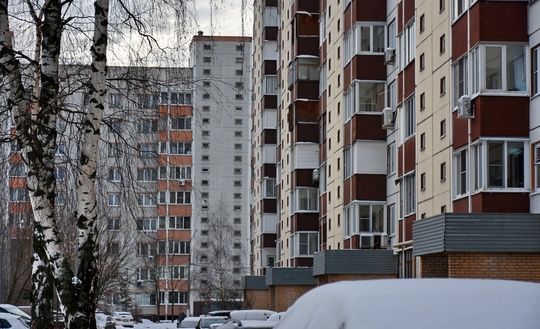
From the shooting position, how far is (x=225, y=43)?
13912 centimetres

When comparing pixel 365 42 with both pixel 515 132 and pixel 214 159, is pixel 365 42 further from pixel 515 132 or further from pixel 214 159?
pixel 214 159

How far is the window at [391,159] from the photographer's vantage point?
1803 inches

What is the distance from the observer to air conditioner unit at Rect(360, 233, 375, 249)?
4691 centimetres

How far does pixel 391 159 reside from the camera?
46312 mm

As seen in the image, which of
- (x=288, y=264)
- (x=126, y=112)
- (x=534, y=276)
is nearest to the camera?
(x=126, y=112)

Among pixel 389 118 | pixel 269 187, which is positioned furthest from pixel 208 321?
pixel 269 187

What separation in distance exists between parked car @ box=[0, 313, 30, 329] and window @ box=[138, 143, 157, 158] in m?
21.1

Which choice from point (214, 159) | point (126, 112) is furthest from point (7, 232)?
point (214, 159)

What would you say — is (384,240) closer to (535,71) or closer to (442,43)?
(442,43)

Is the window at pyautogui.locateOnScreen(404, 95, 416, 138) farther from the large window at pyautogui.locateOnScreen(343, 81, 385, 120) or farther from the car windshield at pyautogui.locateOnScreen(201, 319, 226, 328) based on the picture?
the car windshield at pyautogui.locateOnScreen(201, 319, 226, 328)

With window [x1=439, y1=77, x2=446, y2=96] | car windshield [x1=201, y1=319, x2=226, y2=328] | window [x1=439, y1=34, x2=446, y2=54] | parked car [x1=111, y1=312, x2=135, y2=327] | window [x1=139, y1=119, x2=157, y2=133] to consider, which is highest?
window [x1=439, y1=34, x2=446, y2=54]

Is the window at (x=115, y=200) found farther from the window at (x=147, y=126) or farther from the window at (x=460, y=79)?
the window at (x=460, y=79)

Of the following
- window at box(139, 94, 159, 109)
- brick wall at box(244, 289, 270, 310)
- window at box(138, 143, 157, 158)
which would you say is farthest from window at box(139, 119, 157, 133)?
brick wall at box(244, 289, 270, 310)

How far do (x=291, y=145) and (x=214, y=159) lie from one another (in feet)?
248
